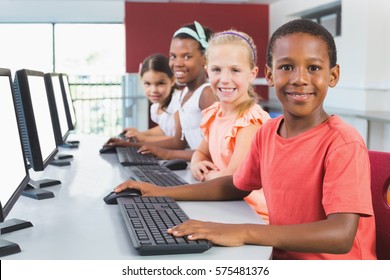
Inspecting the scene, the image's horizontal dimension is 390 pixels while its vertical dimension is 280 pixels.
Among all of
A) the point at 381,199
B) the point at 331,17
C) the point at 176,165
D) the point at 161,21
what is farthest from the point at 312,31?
the point at 161,21

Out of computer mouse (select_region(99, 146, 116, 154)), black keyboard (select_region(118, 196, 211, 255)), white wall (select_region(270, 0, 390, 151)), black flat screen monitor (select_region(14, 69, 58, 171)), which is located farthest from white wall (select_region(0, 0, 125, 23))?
black keyboard (select_region(118, 196, 211, 255))

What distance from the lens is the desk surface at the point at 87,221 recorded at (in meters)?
0.85

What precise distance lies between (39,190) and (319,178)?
0.69 meters

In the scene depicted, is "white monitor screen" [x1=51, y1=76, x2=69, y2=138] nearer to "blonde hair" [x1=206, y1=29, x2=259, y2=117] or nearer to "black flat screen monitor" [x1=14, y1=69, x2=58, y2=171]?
"black flat screen monitor" [x1=14, y1=69, x2=58, y2=171]

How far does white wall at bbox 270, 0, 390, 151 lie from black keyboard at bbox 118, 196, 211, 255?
2.95 meters

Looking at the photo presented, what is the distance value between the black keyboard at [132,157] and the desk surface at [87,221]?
0.11 meters

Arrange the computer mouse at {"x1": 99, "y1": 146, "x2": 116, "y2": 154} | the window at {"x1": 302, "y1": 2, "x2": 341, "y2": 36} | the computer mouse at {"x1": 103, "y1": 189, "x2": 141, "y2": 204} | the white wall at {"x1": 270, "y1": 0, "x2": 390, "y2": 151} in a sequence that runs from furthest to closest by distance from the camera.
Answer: the window at {"x1": 302, "y1": 2, "x2": 341, "y2": 36} < the white wall at {"x1": 270, "y1": 0, "x2": 390, "y2": 151} < the computer mouse at {"x1": 99, "y1": 146, "x2": 116, "y2": 154} < the computer mouse at {"x1": 103, "y1": 189, "x2": 141, "y2": 204}

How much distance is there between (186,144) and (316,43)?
4.34ft

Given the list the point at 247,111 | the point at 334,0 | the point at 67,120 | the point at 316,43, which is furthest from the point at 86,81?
the point at 316,43

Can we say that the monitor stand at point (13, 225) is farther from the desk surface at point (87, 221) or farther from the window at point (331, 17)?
the window at point (331, 17)

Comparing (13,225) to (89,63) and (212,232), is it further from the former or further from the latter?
(89,63)

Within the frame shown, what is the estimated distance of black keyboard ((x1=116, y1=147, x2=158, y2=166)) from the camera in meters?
1.74
